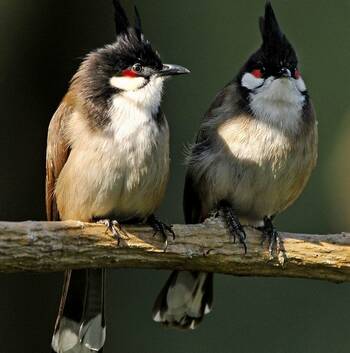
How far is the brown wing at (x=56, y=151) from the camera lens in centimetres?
532

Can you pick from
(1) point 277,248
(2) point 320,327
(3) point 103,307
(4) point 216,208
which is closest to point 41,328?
(3) point 103,307

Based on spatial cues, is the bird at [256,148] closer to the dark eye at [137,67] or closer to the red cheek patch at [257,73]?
the red cheek patch at [257,73]

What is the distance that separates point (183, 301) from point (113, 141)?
1.25 m

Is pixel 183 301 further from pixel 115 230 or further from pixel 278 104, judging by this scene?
pixel 278 104

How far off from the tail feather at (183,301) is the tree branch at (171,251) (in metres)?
0.75

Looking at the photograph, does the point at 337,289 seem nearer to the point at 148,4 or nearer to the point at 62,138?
the point at 148,4

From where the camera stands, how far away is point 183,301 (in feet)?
19.3

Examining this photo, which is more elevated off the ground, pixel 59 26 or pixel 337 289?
pixel 59 26

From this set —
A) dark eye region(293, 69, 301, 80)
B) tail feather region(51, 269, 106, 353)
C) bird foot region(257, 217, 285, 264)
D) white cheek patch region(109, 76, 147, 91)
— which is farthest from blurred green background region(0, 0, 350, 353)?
bird foot region(257, 217, 285, 264)

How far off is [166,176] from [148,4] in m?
2.63

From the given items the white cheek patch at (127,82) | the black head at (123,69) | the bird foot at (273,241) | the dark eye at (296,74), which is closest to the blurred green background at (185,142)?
the black head at (123,69)

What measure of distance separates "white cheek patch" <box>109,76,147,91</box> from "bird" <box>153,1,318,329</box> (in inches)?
27.9

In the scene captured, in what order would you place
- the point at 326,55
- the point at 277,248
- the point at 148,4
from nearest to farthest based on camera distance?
the point at 277,248, the point at 148,4, the point at 326,55

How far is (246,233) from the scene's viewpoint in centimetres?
529
